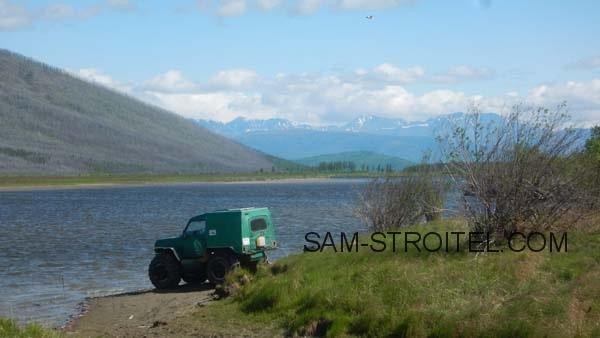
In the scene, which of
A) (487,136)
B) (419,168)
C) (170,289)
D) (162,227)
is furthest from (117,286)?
(162,227)

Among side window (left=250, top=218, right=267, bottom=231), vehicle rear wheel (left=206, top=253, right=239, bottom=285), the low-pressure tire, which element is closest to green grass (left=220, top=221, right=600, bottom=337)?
vehicle rear wheel (left=206, top=253, right=239, bottom=285)

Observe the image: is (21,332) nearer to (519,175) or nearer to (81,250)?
(519,175)

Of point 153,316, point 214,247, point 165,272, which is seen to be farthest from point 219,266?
point 153,316

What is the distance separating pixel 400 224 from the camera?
88.6ft

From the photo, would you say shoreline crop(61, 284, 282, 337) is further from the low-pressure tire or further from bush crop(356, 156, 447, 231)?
bush crop(356, 156, 447, 231)

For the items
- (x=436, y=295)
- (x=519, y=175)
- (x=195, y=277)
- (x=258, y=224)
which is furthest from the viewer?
(x=195, y=277)

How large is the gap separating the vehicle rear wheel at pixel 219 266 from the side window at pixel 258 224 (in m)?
1.14

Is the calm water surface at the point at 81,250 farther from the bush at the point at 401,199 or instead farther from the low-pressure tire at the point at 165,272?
the bush at the point at 401,199

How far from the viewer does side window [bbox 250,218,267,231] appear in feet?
81.9

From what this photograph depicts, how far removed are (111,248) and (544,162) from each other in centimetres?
2565

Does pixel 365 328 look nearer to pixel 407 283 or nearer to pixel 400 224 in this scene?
pixel 407 283

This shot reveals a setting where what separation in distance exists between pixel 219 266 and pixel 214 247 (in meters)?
0.59

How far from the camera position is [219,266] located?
24656mm

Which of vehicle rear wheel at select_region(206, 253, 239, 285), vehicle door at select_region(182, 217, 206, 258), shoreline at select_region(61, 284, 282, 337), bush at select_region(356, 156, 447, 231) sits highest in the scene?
bush at select_region(356, 156, 447, 231)
